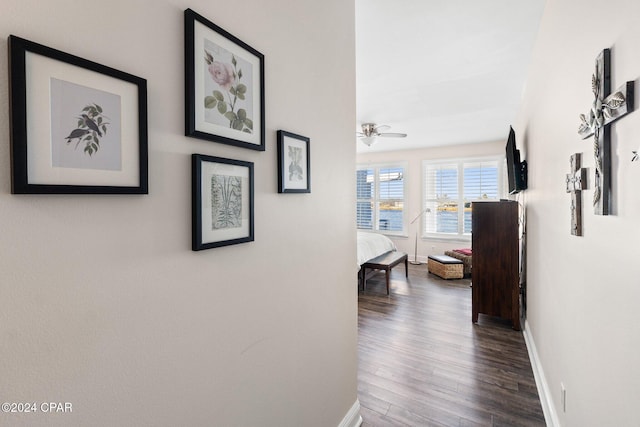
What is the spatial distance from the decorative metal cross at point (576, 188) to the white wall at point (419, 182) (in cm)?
546

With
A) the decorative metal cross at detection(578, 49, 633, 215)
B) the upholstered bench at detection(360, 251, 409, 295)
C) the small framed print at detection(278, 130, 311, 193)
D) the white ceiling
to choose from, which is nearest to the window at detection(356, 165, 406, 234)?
the upholstered bench at detection(360, 251, 409, 295)

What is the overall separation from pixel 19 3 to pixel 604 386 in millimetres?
1840

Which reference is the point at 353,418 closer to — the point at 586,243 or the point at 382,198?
the point at 586,243

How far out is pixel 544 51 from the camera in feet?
6.78

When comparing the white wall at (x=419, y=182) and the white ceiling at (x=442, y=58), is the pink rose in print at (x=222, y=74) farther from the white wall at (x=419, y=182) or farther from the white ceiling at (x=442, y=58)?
the white wall at (x=419, y=182)

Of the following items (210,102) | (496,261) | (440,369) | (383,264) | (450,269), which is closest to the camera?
(210,102)

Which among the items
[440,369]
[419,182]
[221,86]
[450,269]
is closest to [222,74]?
[221,86]

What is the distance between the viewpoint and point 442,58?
2.68 m

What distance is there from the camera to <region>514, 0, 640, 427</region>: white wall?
0.84m

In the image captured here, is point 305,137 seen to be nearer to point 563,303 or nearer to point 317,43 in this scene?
point 317,43

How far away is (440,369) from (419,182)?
16.4 feet

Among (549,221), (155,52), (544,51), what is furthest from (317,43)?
(549,221)

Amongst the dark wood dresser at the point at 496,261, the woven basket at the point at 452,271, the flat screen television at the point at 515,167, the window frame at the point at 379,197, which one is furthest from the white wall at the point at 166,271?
the window frame at the point at 379,197

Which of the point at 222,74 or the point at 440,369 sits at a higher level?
the point at 222,74
